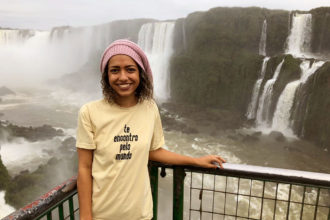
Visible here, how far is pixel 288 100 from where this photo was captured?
1745 centimetres

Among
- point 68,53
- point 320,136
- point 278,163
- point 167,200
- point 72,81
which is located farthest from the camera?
point 68,53

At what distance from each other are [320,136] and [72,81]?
30.7 metres

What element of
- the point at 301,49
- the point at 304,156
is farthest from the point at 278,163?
the point at 301,49

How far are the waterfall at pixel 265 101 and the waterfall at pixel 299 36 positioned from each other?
372cm

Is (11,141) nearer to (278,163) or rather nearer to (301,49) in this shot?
(278,163)

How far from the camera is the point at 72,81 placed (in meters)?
36.7

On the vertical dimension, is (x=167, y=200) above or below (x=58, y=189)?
below

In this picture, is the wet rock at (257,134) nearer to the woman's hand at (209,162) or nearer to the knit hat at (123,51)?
the woman's hand at (209,162)

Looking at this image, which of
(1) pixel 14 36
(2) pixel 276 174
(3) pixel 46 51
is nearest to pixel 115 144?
(2) pixel 276 174

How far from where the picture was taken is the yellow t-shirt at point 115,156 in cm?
171

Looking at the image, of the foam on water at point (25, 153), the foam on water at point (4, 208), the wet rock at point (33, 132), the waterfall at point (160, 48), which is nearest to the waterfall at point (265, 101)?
the waterfall at point (160, 48)

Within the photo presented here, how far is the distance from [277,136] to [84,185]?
1693 centimetres

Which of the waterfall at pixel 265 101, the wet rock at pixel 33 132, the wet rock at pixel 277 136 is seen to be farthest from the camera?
the waterfall at pixel 265 101

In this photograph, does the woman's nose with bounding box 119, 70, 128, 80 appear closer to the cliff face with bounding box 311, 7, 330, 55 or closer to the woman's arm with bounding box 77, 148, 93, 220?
the woman's arm with bounding box 77, 148, 93, 220
